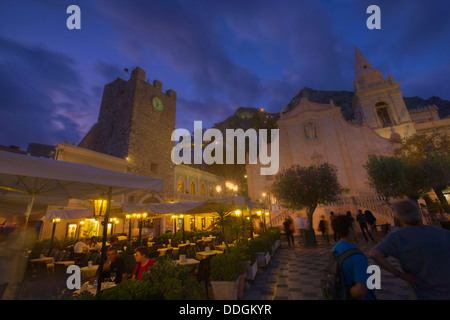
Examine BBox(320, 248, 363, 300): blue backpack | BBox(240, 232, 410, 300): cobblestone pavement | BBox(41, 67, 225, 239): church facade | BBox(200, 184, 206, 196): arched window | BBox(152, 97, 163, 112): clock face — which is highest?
BBox(152, 97, 163, 112): clock face

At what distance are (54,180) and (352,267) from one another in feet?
20.7

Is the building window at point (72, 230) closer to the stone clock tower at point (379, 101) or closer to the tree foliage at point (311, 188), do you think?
the tree foliage at point (311, 188)

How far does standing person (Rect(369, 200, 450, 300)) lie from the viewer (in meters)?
1.96

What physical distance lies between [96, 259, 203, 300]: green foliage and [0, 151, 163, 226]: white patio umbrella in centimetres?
157

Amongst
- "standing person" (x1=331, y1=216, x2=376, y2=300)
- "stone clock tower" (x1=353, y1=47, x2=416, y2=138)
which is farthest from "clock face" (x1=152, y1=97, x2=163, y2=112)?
"stone clock tower" (x1=353, y1=47, x2=416, y2=138)

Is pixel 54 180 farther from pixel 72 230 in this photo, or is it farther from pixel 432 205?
pixel 432 205

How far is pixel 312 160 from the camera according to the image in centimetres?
2503

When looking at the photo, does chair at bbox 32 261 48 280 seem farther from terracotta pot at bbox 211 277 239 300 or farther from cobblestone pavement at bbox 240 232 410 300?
cobblestone pavement at bbox 240 232 410 300

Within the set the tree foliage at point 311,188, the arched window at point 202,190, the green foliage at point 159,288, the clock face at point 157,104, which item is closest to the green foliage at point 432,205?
the tree foliage at point 311,188

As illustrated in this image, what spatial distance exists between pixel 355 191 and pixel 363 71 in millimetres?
21052

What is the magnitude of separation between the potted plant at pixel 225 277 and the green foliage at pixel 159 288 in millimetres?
1121

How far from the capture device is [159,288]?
9.78ft

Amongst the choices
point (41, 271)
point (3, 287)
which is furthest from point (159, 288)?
point (41, 271)
